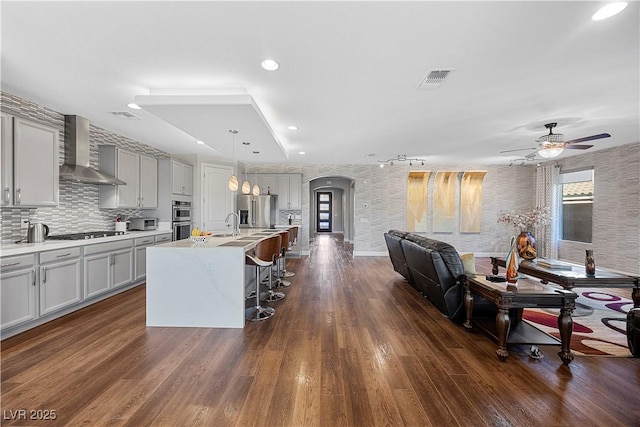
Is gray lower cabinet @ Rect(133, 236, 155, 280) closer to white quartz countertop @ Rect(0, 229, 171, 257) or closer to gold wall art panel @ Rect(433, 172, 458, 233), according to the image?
white quartz countertop @ Rect(0, 229, 171, 257)

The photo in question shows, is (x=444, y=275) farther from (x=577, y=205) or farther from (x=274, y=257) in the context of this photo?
(x=577, y=205)

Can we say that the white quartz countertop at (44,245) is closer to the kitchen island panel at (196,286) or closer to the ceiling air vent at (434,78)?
the kitchen island panel at (196,286)

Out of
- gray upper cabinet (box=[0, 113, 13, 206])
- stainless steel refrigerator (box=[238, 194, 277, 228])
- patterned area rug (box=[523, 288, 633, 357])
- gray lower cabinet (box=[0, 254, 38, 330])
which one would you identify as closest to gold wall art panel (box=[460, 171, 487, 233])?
patterned area rug (box=[523, 288, 633, 357])

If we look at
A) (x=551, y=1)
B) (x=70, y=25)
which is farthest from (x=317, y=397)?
(x=70, y=25)

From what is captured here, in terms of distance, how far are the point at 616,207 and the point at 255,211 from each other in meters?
8.07

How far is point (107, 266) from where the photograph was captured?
3980 mm

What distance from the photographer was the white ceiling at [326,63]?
6.42 feet

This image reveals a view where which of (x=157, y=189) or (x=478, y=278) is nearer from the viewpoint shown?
(x=478, y=278)

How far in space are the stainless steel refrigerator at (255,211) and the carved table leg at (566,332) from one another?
6398 mm

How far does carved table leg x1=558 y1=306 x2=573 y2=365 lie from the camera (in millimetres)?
2381

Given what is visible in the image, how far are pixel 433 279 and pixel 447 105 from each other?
2197 millimetres

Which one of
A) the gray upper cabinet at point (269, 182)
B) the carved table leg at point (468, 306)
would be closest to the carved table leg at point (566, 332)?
the carved table leg at point (468, 306)

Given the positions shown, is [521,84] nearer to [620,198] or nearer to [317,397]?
[317,397]

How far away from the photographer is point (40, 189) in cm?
332
